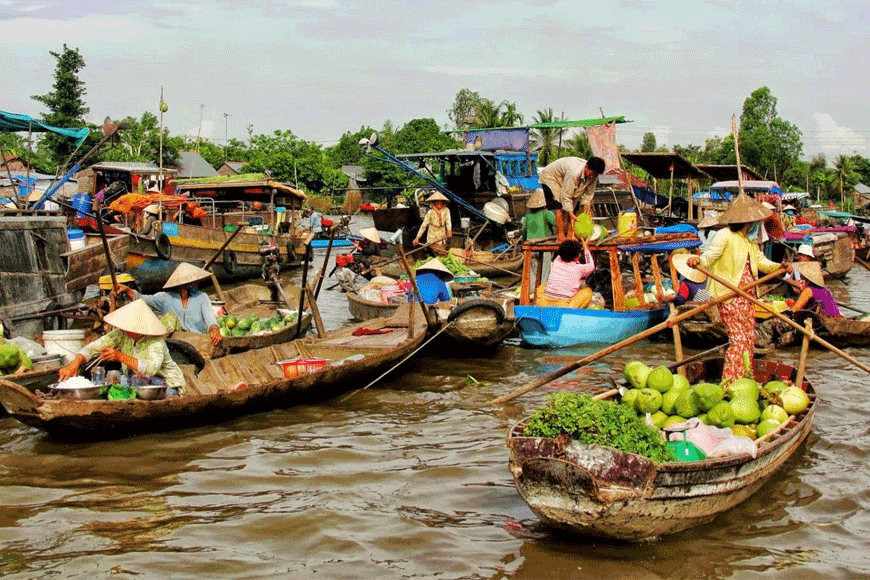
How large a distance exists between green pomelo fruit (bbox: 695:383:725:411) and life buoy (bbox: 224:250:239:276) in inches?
555

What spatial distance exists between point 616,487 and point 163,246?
44.1ft

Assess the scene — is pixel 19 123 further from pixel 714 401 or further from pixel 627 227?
pixel 714 401

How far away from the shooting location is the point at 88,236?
49.0ft

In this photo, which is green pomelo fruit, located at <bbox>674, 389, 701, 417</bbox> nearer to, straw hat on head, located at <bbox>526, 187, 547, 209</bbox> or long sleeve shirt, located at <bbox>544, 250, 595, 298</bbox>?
long sleeve shirt, located at <bbox>544, 250, 595, 298</bbox>

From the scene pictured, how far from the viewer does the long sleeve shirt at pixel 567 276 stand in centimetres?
980

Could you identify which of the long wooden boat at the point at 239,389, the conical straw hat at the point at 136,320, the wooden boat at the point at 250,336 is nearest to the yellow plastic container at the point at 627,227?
the long wooden boat at the point at 239,389

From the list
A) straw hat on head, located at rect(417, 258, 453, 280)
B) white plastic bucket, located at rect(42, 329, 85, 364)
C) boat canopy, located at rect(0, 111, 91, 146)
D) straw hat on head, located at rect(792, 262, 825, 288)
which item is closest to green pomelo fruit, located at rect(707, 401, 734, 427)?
straw hat on head, located at rect(792, 262, 825, 288)

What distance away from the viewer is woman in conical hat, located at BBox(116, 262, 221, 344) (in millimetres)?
8252

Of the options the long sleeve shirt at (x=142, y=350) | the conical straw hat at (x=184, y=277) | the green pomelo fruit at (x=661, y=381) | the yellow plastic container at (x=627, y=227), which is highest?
the yellow plastic container at (x=627, y=227)

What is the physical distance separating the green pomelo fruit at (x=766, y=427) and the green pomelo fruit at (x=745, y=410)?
71 mm

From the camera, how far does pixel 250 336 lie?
918 cm

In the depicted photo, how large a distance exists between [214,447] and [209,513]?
133 cm

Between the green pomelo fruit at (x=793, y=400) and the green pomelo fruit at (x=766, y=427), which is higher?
the green pomelo fruit at (x=793, y=400)

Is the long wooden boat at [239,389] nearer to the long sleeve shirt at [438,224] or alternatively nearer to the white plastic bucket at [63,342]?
the white plastic bucket at [63,342]
